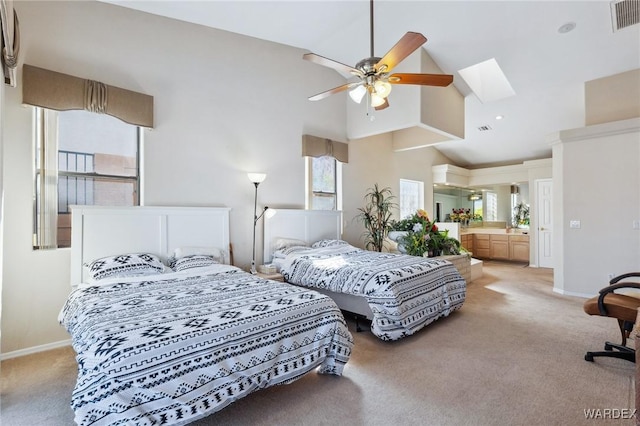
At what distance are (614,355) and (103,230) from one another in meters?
4.72

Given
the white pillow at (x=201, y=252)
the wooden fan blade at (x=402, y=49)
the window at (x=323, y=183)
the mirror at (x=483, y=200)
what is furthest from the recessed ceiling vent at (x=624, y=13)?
the white pillow at (x=201, y=252)

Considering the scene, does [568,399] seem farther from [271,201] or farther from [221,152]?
[221,152]

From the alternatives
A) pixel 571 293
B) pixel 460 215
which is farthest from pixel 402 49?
pixel 460 215

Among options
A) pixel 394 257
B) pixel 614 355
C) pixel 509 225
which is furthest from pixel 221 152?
pixel 509 225

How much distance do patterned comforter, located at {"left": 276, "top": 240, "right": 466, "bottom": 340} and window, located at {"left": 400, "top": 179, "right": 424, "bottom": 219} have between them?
3022mm

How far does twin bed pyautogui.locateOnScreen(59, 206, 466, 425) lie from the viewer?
1565 millimetres

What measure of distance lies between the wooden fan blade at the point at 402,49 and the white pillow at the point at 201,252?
2602 mm

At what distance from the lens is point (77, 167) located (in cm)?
322

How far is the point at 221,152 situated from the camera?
4.10m

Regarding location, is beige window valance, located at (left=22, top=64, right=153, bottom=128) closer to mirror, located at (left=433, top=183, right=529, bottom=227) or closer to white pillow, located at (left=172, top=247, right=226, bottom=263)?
white pillow, located at (left=172, top=247, right=226, bottom=263)

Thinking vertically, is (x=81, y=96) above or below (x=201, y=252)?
above

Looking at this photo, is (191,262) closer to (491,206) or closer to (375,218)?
(375,218)

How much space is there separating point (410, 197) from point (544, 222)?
117 inches

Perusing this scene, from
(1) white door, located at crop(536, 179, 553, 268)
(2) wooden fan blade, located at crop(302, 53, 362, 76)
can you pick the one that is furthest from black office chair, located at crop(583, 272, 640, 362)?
(1) white door, located at crop(536, 179, 553, 268)
